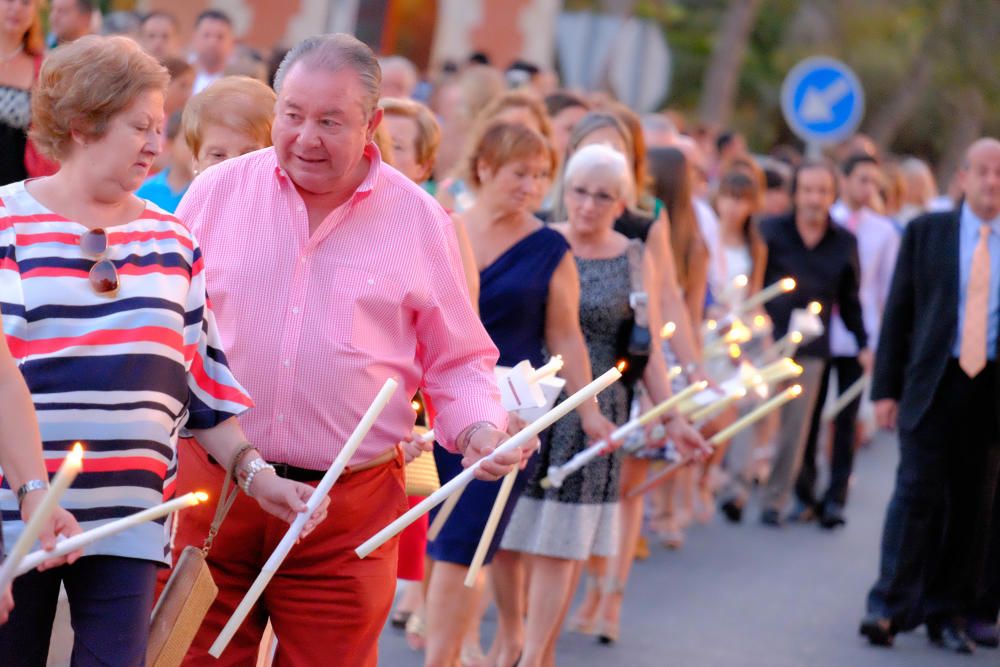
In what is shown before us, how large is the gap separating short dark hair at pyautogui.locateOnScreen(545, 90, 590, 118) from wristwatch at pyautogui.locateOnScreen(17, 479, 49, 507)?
7453mm

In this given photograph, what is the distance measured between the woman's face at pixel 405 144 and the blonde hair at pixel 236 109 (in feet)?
5.50

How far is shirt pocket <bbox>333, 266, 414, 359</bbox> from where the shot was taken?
4.55 metres

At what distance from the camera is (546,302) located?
22.0ft

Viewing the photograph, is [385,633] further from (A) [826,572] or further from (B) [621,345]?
(A) [826,572]

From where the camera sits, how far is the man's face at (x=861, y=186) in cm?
1424

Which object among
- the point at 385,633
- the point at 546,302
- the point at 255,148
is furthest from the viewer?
the point at 385,633

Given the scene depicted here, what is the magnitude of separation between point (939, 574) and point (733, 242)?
3.93 metres

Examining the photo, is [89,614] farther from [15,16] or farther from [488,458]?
[15,16]

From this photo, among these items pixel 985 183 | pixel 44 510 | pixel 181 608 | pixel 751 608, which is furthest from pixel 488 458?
pixel 751 608

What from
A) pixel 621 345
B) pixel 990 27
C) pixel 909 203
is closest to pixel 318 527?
pixel 621 345

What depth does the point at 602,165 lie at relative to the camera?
23.9 ft

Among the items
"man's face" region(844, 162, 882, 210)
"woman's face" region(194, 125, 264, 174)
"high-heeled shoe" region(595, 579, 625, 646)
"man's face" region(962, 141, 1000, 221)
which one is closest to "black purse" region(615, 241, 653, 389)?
"high-heeled shoe" region(595, 579, 625, 646)

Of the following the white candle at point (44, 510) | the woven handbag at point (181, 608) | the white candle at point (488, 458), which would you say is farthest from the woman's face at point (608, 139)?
the white candle at point (44, 510)

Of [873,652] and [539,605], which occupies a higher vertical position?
[539,605]
